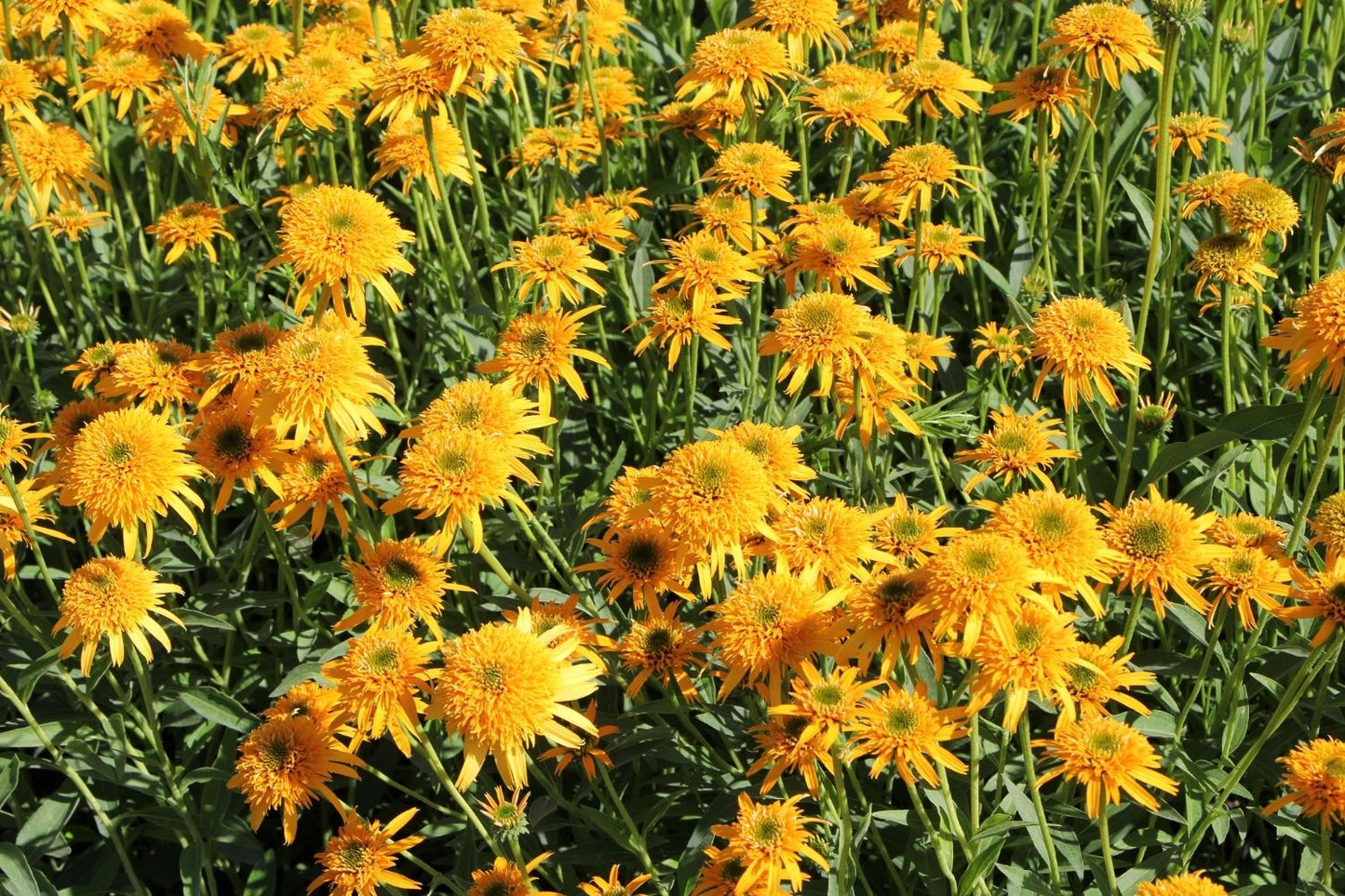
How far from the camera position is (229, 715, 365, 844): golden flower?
285 cm

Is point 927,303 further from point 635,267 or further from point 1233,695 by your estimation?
point 1233,695

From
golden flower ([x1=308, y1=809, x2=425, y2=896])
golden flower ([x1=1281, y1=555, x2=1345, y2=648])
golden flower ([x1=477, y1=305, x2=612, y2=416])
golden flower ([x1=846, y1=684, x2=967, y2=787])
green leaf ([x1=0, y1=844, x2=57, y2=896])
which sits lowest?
green leaf ([x1=0, y1=844, x2=57, y2=896])

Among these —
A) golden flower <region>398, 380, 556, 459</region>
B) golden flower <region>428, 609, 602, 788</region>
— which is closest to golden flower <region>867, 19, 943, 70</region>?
golden flower <region>398, 380, 556, 459</region>

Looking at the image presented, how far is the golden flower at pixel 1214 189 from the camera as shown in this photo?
142 inches

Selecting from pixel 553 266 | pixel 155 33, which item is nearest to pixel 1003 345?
pixel 553 266

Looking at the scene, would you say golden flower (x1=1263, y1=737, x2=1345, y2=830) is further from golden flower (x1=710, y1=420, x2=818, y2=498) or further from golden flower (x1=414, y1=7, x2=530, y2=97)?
golden flower (x1=414, y1=7, x2=530, y2=97)

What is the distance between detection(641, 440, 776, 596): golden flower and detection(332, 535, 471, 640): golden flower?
0.59m

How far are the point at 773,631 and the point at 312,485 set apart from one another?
1367mm

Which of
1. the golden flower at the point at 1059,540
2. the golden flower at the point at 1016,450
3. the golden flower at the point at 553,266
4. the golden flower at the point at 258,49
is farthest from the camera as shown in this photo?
the golden flower at the point at 258,49

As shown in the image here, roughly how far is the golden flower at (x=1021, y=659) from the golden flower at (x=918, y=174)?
1.72 meters

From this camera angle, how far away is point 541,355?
3.46 m

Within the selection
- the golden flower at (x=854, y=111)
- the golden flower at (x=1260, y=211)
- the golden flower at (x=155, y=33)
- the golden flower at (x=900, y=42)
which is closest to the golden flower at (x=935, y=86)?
the golden flower at (x=854, y=111)

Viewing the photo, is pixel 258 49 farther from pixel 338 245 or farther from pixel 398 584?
pixel 398 584

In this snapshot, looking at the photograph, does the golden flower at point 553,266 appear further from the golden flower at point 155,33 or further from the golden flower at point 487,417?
the golden flower at point 155,33
